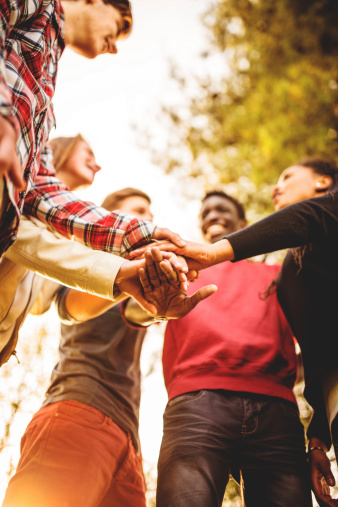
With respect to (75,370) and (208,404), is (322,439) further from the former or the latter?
(75,370)

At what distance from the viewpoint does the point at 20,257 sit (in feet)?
5.20

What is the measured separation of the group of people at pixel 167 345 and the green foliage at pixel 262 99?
12.7 ft

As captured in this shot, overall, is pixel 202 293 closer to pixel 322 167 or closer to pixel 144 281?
pixel 144 281

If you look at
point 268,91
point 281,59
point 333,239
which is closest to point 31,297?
point 333,239

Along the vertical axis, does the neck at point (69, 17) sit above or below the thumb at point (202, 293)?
above

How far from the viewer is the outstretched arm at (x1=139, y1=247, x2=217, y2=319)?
1608mm

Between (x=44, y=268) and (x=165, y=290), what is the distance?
1.81 feet

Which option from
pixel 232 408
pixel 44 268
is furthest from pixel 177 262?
pixel 232 408

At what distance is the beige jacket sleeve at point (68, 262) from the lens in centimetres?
156

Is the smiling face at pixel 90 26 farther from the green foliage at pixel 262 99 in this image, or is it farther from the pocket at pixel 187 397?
the green foliage at pixel 262 99

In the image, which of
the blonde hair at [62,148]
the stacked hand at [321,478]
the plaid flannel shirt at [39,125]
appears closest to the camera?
the plaid flannel shirt at [39,125]

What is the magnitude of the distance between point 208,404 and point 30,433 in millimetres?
847

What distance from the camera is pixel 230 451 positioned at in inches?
60.9

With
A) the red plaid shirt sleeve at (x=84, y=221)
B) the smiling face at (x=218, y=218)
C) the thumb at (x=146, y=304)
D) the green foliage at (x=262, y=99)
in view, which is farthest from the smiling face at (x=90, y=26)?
the green foliage at (x=262, y=99)
